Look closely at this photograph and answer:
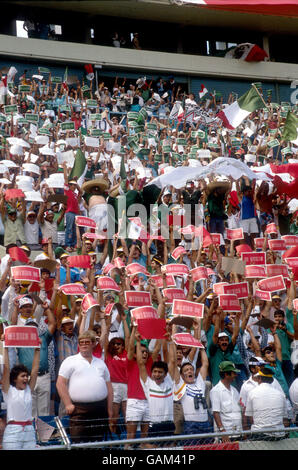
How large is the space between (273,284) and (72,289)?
94.3 inches

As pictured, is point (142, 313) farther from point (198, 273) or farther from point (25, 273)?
point (198, 273)

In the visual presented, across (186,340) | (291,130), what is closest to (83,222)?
(186,340)

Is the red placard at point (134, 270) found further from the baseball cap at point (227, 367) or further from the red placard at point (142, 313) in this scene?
the baseball cap at point (227, 367)

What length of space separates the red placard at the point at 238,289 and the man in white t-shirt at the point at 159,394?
1434 mm

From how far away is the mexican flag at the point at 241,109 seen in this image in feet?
45.4

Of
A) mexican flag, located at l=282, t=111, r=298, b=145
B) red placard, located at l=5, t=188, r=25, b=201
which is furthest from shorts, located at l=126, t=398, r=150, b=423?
mexican flag, located at l=282, t=111, r=298, b=145

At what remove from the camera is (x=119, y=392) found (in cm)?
863

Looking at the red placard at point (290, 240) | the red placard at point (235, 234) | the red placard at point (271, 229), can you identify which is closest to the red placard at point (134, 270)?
the red placard at point (235, 234)

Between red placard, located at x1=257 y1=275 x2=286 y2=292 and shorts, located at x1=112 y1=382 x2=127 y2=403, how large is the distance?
2.24m

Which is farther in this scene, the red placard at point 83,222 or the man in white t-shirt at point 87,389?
the red placard at point 83,222

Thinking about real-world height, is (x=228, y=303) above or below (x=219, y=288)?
below

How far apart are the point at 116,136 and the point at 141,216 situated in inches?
176

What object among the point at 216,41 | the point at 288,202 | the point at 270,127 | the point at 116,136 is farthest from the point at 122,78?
the point at 288,202

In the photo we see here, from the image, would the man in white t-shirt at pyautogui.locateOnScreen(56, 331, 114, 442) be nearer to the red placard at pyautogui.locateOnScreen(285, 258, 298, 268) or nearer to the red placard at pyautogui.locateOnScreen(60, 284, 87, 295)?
the red placard at pyautogui.locateOnScreen(60, 284, 87, 295)
